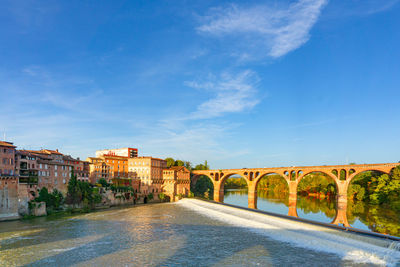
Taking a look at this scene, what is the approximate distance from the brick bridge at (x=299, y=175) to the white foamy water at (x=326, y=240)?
16424mm

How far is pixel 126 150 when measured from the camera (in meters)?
107

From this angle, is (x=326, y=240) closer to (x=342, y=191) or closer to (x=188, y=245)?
(x=188, y=245)

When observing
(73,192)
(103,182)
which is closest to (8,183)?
(73,192)

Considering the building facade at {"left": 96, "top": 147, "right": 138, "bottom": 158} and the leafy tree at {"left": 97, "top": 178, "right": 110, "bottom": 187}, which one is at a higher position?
the building facade at {"left": 96, "top": 147, "right": 138, "bottom": 158}

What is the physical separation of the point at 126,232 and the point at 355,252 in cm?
2799

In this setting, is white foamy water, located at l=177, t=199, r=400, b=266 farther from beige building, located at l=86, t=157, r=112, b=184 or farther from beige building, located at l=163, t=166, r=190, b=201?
beige building, located at l=86, t=157, r=112, b=184

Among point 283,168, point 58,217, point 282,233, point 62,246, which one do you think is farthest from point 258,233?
point 283,168

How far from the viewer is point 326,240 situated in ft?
97.4

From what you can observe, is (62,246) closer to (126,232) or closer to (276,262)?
(126,232)

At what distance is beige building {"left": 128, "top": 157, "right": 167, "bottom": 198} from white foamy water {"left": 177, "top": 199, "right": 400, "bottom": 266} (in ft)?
148

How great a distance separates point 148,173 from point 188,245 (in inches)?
2290

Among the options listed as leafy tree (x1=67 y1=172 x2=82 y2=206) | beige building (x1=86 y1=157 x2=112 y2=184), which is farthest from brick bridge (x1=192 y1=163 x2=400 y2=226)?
leafy tree (x1=67 y1=172 x2=82 y2=206)

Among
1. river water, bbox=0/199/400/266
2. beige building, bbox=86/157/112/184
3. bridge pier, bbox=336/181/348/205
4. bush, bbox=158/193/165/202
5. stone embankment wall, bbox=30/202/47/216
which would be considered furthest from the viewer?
bush, bbox=158/193/165/202

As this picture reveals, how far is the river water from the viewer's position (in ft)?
80.6
